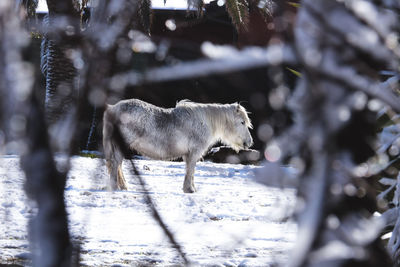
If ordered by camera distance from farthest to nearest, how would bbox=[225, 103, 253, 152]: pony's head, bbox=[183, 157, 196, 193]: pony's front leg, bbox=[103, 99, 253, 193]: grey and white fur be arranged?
bbox=[225, 103, 253, 152]: pony's head < bbox=[183, 157, 196, 193]: pony's front leg < bbox=[103, 99, 253, 193]: grey and white fur

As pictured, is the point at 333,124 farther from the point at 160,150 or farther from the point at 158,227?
the point at 160,150

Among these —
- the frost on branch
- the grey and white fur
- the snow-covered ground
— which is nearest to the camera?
the frost on branch

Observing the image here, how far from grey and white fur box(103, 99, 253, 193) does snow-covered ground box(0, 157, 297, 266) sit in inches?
21.4

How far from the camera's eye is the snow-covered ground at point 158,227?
3.12 ft

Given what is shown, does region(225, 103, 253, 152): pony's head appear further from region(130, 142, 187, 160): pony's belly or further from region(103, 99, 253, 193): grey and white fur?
region(130, 142, 187, 160): pony's belly

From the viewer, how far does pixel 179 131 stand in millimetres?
7703

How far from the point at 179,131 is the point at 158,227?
4.27 meters

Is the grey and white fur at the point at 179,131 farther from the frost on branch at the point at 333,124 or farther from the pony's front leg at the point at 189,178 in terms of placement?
the frost on branch at the point at 333,124

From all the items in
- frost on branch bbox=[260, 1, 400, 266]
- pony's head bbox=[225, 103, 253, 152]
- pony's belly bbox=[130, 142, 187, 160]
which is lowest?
pony's belly bbox=[130, 142, 187, 160]

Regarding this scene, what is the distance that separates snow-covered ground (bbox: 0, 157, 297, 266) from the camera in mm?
950

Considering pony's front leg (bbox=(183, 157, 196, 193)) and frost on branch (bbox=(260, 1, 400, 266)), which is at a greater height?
frost on branch (bbox=(260, 1, 400, 266))

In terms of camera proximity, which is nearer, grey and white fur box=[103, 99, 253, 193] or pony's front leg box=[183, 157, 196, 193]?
grey and white fur box=[103, 99, 253, 193]

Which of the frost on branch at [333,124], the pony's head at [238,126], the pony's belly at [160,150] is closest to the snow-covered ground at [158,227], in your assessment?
the frost on branch at [333,124]

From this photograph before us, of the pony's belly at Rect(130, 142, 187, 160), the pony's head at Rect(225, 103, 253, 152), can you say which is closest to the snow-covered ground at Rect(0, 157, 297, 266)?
the pony's belly at Rect(130, 142, 187, 160)
